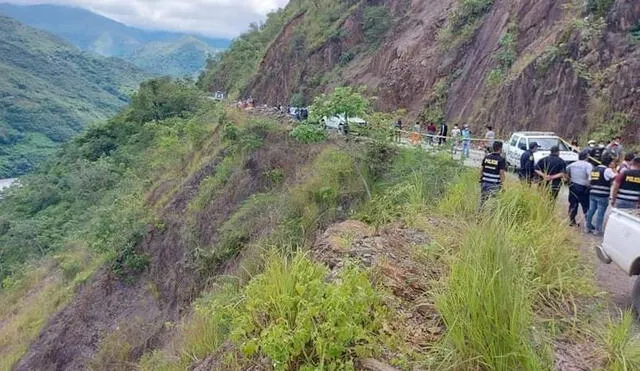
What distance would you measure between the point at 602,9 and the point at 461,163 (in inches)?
515

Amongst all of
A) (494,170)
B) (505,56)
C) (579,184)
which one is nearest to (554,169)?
(579,184)

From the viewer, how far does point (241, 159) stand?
1883cm

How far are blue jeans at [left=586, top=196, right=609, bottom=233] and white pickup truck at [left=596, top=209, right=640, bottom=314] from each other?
3.05 metres

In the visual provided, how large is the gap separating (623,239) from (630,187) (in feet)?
9.93

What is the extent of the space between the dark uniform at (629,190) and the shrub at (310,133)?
978 cm

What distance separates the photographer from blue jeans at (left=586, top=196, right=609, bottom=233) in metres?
9.18

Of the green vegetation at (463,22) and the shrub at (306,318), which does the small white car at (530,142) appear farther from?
the green vegetation at (463,22)

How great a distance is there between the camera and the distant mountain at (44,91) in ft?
332

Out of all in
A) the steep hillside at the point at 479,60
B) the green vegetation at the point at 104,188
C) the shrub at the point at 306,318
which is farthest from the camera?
the green vegetation at the point at 104,188

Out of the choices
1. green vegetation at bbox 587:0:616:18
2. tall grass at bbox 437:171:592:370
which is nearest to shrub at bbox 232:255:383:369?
tall grass at bbox 437:171:592:370

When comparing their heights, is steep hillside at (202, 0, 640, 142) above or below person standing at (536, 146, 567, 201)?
above

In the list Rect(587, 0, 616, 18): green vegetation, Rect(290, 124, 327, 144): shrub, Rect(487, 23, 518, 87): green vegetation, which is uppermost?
Rect(587, 0, 616, 18): green vegetation

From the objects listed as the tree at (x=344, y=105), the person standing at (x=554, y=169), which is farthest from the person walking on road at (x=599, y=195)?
the tree at (x=344, y=105)

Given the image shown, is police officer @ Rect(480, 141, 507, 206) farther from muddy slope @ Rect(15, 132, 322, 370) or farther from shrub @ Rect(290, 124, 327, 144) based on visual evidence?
shrub @ Rect(290, 124, 327, 144)
